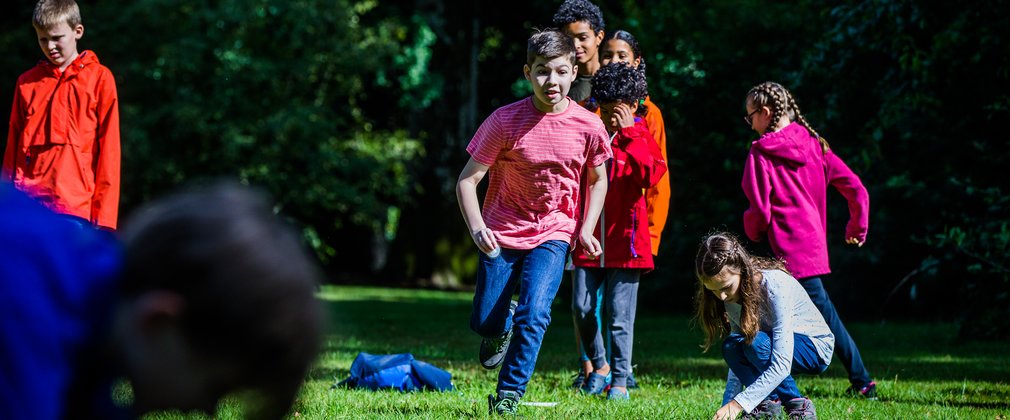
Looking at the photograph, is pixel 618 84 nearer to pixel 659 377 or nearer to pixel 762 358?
pixel 762 358

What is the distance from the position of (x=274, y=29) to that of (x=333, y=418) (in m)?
16.7

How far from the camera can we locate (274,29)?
20.6 m

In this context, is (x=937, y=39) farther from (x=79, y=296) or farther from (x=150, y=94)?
(x=150, y=94)

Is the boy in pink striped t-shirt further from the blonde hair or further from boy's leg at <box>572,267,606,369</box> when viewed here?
the blonde hair

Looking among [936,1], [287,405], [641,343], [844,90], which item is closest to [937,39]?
[936,1]

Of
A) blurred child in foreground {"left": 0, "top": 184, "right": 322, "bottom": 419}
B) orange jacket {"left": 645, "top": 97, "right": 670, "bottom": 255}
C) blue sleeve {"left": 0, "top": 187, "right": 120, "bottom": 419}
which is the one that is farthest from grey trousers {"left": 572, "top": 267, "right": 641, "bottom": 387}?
blue sleeve {"left": 0, "top": 187, "right": 120, "bottom": 419}

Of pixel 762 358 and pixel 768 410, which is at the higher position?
pixel 762 358

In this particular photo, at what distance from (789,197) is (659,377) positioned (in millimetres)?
1660

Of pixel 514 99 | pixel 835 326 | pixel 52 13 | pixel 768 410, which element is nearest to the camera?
pixel 768 410

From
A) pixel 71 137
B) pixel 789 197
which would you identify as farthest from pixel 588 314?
pixel 71 137

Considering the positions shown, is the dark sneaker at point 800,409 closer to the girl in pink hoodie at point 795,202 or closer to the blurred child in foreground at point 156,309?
the girl in pink hoodie at point 795,202

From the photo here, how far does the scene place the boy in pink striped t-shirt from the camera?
5.13 metres

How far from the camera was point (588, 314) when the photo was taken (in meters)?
6.27

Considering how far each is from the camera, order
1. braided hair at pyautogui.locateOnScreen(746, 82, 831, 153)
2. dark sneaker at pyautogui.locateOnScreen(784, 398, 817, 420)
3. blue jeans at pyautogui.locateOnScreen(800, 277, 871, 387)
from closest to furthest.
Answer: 1. dark sneaker at pyautogui.locateOnScreen(784, 398, 817, 420)
2. blue jeans at pyautogui.locateOnScreen(800, 277, 871, 387)
3. braided hair at pyautogui.locateOnScreen(746, 82, 831, 153)
